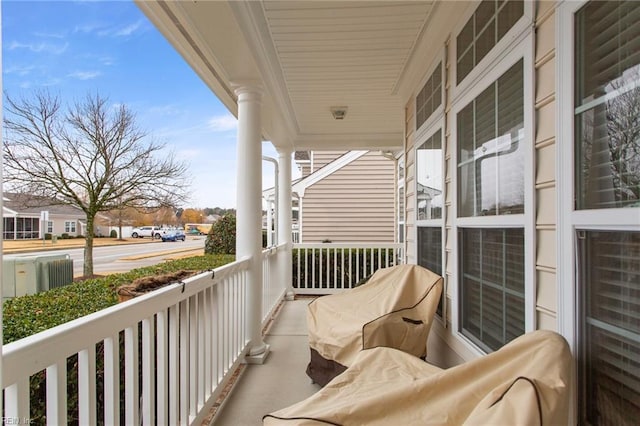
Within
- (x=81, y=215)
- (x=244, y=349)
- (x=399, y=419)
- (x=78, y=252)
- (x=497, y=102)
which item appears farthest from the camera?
(x=244, y=349)

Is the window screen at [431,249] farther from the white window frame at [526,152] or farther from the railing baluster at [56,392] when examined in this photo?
the railing baluster at [56,392]

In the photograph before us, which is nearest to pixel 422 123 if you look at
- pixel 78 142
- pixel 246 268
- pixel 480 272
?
pixel 480 272

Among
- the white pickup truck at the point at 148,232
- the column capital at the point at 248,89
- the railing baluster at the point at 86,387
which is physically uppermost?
the column capital at the point at 248,89

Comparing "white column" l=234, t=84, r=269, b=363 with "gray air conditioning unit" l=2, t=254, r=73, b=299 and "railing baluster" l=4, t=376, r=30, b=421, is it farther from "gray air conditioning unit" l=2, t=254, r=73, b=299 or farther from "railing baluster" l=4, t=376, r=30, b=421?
"railing baluster" l=4, t=376, r=30, b=421

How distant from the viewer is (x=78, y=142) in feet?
8.24

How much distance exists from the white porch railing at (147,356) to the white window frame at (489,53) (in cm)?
193

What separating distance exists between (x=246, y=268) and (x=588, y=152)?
2586 millimetres

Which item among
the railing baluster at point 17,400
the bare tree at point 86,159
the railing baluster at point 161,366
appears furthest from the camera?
the bare tree at point 86,159

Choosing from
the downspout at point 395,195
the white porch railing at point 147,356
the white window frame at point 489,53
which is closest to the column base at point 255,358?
the white porch railing at point 147,356

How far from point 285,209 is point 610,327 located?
4776 mm

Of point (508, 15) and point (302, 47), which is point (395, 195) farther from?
point (508, 15)

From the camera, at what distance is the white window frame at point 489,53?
1456mm

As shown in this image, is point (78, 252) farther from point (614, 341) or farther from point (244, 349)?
point (614, 341)

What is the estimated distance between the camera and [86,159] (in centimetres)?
249
